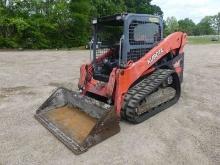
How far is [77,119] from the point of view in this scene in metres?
5.38

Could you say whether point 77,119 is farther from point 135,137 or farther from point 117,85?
point 135,137

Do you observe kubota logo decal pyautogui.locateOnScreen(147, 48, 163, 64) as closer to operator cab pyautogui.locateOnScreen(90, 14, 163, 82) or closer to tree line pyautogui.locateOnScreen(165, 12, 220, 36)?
operator cab pyautogui.locateOnScreen(90, 14, 163, 82)

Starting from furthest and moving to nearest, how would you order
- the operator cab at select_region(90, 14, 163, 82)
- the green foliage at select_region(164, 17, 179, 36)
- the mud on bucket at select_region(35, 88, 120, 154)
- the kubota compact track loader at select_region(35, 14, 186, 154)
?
the green foliage at select_region(164, 17, 179, 36) → the operator cab at select_region(90, 14, 163, 82) → the kubota compact track loader at select_region(35, 14, 186, 154) → the mud on bucket at select_region(35, 88, 120, 154)

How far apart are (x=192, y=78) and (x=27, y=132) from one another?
6324 mm

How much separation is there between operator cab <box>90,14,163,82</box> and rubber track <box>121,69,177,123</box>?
491 millimetres

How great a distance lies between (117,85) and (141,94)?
476 mm

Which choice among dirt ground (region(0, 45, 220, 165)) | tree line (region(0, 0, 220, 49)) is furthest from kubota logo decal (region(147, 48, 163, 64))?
tree line (region(0, 0, 220, 49))

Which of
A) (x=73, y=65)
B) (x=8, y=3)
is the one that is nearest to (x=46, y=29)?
(x=8, y=3)

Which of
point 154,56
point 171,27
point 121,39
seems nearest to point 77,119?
point 121,39

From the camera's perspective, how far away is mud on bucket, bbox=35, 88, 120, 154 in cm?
459

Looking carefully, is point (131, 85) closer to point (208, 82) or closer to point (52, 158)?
point (52, 158)

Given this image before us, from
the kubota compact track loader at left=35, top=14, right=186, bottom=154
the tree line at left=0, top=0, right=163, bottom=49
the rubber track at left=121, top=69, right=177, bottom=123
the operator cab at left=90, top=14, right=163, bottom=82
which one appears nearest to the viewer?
the kubota compact track loader at left=35, top=14, right=186, bottom=154

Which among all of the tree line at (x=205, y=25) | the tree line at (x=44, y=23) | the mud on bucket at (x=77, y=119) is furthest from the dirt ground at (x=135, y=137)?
the tree line at (x=205, y=25)

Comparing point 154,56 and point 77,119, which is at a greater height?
point 154,56
